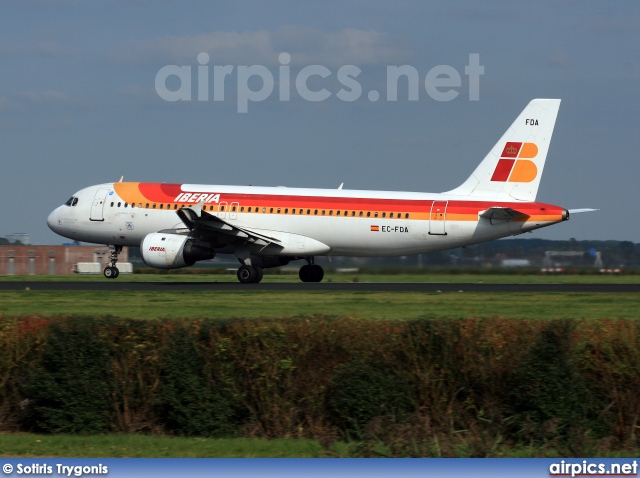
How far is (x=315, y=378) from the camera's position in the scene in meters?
16.6

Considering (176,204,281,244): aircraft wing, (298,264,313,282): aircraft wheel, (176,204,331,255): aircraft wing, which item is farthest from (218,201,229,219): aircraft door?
(298,264,313,282): aircraft wheel

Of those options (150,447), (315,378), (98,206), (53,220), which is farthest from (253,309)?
(53,220)

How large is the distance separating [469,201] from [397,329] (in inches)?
1023

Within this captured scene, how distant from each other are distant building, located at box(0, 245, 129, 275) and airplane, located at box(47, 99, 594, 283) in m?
27.9

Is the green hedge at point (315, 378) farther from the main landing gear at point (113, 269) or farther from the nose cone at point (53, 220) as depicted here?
the nose cone at point (53, 220)

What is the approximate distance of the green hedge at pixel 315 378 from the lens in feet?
52.5

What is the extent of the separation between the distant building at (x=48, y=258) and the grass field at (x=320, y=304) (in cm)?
3935

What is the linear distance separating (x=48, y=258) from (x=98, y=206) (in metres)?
30.4

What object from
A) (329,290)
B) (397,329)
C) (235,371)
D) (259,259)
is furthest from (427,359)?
(259,259)

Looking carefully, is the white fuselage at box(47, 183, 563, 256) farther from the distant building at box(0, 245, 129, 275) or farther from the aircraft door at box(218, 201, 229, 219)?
the distant building at box(0, 245, 129, 275)

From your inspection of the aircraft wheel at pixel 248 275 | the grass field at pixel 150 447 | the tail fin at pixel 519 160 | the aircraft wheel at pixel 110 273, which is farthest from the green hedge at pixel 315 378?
the aircraft wheel at pixel 110 273

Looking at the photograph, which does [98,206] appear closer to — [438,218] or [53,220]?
[53,220]

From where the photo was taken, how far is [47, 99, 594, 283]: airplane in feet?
138

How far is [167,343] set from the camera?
1677 centimetres
